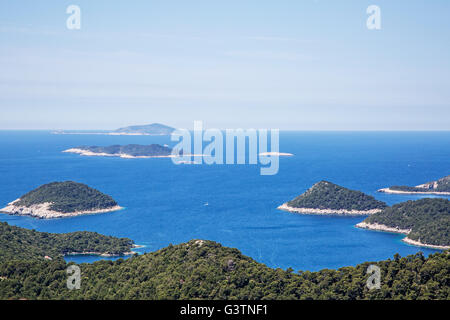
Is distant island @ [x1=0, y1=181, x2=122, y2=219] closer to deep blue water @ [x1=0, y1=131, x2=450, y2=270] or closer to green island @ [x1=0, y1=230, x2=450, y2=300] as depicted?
deep blue water @ [x1=0, y1=131, x2=450, y2=270]

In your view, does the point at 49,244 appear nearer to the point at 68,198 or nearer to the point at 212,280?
the point at 68,198

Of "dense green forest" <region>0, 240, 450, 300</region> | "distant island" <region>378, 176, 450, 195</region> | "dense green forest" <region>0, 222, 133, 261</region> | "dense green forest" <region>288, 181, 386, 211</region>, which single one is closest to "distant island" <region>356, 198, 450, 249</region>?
"dense green forest" <region>288, 181, 386, 211</region>

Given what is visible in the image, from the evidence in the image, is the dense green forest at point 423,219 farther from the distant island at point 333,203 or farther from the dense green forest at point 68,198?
the dense green forest at point 68,198

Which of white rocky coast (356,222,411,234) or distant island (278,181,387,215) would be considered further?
distant island (278,181,387,215)

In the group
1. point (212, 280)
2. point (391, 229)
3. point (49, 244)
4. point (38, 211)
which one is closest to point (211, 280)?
point (212, 280)

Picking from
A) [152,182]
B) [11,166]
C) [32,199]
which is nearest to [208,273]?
[32,199]

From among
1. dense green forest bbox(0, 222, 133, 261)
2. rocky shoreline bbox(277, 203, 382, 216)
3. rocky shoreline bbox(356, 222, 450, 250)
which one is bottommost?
rocky shoreline bbox(356, 222, 450, 250)

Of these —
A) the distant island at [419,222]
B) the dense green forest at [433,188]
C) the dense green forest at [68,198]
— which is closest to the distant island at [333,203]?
the distant island at [419,222]
